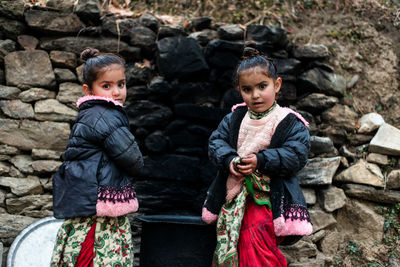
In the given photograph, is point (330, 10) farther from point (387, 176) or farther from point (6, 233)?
point (6, 233)

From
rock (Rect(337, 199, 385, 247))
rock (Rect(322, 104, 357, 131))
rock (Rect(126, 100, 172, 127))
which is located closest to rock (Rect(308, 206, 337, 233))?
rock (Rect(337, 199, 385, 247))

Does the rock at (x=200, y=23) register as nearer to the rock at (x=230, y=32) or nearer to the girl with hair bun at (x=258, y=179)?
the rock at (x=230, y=32)

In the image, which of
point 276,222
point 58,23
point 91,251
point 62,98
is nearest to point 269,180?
point 276,222

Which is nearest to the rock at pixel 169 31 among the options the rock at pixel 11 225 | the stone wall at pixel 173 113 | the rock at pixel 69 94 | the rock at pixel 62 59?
the stone wall at pixel 173 113

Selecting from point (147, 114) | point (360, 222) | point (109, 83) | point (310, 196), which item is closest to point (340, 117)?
point (310, 196)

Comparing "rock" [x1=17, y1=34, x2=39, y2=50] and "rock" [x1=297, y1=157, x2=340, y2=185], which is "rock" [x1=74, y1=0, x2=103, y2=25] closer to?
"rock" [x1=17, y1=34, x2=39, y2=50]

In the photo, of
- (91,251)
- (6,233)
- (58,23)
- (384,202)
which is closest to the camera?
(91,251)

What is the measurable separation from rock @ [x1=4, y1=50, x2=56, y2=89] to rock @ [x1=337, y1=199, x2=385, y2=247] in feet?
10.0

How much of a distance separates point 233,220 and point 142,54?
2.09m

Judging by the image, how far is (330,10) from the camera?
161 inches

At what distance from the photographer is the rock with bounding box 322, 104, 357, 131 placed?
3514mm

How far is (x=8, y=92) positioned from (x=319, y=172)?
301cm

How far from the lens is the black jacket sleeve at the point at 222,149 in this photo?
222 centimetres

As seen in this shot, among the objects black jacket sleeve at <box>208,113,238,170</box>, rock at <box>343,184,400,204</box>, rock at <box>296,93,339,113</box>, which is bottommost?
rock at <box>343,184,400,204</box>
